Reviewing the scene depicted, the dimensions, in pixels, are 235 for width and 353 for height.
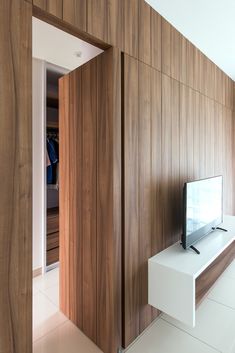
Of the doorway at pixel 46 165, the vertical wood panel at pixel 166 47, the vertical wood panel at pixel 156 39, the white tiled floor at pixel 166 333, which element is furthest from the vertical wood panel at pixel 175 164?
the doorway at pixel 46 165

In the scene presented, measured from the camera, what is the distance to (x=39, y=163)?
2.76 meters

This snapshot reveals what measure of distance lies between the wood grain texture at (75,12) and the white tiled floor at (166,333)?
7.10ft

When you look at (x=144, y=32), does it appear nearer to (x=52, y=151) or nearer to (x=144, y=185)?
(x=144, y=185)

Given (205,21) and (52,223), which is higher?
(205,21)

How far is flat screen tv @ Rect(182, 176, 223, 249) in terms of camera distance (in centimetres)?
189

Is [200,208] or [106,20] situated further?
[200,208]

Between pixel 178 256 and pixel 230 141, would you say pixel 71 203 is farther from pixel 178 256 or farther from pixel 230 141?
pixel 230 141

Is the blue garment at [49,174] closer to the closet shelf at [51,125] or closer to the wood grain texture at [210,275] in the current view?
the closet shelf at [51,125]

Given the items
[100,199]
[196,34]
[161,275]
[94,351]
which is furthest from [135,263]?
[196,34]

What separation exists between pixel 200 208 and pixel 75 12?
5.89 ft

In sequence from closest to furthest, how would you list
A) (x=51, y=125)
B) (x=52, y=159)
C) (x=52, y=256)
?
(x=52, y=256), (x=52, y=159), (x=51, y=125)

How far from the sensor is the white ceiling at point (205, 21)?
1.87 meters

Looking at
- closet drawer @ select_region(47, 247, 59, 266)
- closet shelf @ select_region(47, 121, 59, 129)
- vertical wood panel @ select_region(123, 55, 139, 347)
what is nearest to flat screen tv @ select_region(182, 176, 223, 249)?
vertical wood panel @ select_region(123, 55, 139, 347)

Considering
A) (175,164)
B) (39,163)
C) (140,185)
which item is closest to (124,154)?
(140,185)
